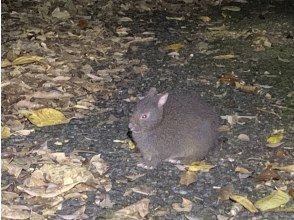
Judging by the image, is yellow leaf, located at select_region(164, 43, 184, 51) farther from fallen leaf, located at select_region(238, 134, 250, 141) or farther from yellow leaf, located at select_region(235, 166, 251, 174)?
yellow leaf, located at select_region(235, 166, 251, 174)

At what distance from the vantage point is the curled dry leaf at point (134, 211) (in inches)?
170

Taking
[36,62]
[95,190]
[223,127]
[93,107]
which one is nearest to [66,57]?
[36,62]

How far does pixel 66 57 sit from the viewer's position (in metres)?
7.30

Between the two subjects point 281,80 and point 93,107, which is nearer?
point 93,107

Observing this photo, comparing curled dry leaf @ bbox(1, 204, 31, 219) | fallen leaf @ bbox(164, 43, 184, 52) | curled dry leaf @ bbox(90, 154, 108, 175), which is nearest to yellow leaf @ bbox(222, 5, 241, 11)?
fallen leaf @ bbox(164, 43, 184, 52)

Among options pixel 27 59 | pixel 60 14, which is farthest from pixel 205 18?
pixel 27 59

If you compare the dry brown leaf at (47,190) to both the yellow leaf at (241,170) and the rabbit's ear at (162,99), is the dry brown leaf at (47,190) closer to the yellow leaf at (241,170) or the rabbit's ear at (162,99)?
the rabbit's ear at (162,99)

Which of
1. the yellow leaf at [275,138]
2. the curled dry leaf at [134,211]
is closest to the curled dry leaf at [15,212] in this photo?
the curled dry leaf at [134,211]

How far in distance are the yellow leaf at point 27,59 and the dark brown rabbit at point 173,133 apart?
2.43 metres

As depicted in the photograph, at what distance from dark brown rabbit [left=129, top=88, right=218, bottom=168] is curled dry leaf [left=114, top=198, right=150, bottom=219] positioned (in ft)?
1.93

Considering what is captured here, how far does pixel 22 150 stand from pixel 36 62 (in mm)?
2063

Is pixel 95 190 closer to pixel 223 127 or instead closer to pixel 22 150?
pixel 22 150

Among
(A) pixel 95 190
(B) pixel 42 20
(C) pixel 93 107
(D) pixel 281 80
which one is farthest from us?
(B) pixel 42 20

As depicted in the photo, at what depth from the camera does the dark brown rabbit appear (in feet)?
16.1
